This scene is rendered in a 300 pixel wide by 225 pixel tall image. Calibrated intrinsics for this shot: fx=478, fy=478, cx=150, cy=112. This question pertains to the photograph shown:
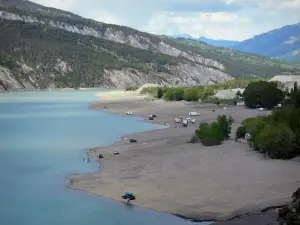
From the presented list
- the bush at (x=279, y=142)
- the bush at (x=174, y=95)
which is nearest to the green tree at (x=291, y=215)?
the bush at (x=279, y=142)

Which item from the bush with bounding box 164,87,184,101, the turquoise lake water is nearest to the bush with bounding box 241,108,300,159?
the turquoise lake water

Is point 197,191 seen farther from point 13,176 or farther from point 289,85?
point 289,85

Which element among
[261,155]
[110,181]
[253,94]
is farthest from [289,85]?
[110,181]

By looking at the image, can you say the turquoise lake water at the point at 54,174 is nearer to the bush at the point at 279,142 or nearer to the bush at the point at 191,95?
the bush at the point at 279,142

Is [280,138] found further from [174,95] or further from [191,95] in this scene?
[174,95]

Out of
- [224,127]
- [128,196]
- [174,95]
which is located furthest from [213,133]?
[174,95]

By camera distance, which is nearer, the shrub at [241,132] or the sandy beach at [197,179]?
the sandy beach at [197,179]

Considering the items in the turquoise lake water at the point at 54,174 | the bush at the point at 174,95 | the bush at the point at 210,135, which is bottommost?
the turquoise lake water at the point at 54,174
